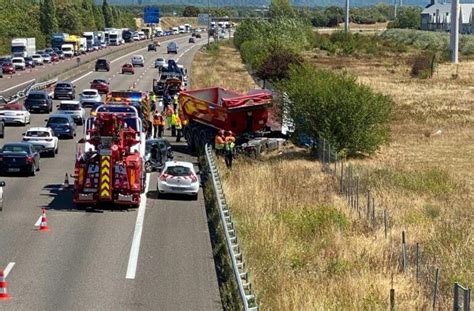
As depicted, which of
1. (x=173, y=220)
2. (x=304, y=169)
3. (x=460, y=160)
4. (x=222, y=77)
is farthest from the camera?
(x=222, y=77)

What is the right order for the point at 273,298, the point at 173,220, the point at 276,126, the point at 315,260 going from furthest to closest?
the point at 276,126
the point at 173,220
the point at 315,260
the point at 273,298

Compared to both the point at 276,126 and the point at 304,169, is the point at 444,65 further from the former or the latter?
the point at 304,169

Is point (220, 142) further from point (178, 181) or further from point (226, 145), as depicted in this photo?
point (178, 181)

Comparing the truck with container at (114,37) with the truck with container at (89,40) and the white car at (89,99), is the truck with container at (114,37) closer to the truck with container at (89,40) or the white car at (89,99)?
the truck with container at (89,40)

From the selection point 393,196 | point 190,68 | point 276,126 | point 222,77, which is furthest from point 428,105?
point 190,68

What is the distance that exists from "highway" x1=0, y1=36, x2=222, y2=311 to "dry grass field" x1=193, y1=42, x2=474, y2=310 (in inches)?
55.9

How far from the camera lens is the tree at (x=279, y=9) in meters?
140

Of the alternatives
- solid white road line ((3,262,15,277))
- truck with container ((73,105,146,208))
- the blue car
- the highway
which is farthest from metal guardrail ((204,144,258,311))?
the blue car

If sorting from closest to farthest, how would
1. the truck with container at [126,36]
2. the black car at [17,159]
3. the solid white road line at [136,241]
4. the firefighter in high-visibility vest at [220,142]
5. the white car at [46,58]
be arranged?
1. the solid white road line at [136,241]
2. the black car at [17,159]
3. the firefighter in high-visibility vest at [220,142]
4. the white car at [46,58]
5. the truck with container at [126,36]

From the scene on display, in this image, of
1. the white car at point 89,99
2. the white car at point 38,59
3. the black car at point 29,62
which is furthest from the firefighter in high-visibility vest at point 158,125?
the white car at point 38,59

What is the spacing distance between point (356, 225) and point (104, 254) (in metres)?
6.85

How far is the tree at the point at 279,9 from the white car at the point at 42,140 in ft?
305

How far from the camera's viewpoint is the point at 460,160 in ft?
145

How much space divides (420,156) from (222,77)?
5121cm
